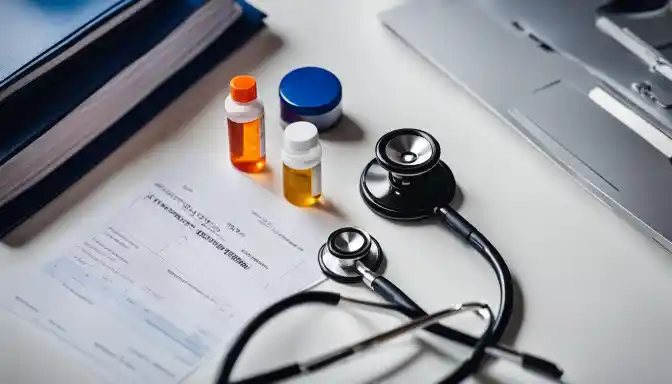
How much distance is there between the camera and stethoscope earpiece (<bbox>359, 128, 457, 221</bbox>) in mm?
811

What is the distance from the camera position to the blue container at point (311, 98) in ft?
2.93

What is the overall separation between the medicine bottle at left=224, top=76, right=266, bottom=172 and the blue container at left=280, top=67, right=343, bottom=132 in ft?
0.14

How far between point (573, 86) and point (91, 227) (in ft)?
1.76

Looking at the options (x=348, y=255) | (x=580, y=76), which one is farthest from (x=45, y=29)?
(x=580, y=76)

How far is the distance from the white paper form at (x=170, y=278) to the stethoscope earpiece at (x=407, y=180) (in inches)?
2.6

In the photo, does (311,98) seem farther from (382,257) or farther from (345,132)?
(382,257)

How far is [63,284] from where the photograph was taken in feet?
2.50

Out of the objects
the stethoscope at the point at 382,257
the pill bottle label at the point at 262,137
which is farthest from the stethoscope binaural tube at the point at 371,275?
the pill bottle label at the point at 262,137

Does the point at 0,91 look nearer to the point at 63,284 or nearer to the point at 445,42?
the point at 63,284

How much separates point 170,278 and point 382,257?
193 mm

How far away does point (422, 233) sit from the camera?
0.82 meters

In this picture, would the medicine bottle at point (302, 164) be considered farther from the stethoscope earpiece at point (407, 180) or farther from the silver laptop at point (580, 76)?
the silver laptop at point (580, 76)

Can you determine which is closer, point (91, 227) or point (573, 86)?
point (91, 227)

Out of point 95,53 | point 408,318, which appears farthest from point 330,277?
point 95,53
